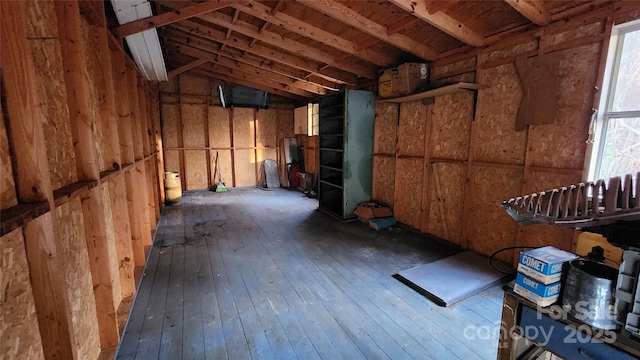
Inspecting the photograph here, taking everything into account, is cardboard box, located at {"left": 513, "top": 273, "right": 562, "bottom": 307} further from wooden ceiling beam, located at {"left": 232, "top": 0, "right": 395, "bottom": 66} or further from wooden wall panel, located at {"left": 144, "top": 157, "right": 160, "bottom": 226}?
wooden wall panel, located at {"left": 144, "top": 157, "right": 160, "bottom": 226}

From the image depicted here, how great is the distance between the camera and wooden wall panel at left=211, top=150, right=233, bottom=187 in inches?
291

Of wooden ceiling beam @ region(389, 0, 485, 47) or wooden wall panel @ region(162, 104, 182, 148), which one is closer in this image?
wooden ceiling beam @ region(389, 0, 485, 47)

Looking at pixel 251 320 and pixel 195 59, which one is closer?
pixel 251 320

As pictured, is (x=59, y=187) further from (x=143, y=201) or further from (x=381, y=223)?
(x=381, y=223)

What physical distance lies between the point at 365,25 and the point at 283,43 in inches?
54.5

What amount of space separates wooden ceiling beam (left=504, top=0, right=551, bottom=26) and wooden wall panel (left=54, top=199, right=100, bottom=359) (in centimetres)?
335

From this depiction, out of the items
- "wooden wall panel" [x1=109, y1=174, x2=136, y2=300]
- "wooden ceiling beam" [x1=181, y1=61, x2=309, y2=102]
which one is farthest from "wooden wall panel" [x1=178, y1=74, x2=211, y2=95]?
"wooden wall panel" [x1=109, y1=174, x2=136, y2=300]

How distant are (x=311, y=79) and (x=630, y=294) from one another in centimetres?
557

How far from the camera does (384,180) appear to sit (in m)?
4.58

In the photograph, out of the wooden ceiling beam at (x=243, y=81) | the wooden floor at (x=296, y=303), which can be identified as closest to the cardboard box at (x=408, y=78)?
the wooden floor at (x=296, y=303)

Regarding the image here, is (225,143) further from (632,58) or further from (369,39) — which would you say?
(632,58)

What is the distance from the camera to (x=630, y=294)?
33.5 inches

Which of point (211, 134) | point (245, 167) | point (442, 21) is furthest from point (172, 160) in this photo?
point (442, 21)

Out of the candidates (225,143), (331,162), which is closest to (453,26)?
(331,162)
